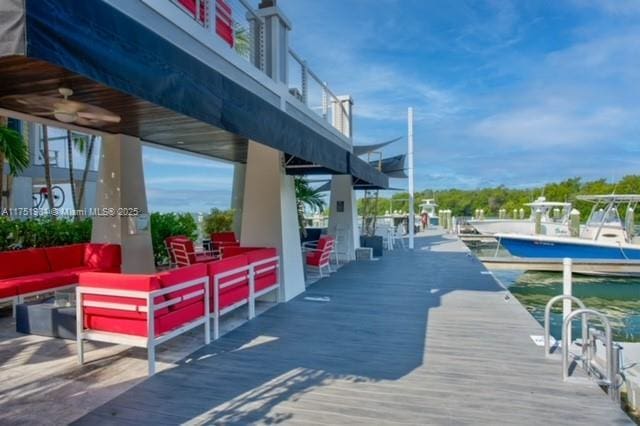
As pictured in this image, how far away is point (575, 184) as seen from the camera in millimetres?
33312

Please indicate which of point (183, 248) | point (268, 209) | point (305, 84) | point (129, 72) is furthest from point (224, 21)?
point (129, 72)

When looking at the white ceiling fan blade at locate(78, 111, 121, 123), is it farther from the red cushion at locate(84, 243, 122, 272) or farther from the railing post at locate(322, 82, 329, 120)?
the railing post at locate(322, 82, 329, 120)

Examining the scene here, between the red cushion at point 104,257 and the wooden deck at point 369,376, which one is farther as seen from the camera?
the red cushion at point 104,257

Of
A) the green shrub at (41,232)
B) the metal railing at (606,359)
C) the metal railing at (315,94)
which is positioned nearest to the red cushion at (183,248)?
the green shrub at (41,232)

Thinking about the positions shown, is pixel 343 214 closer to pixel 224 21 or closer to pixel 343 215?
pixel 343 215

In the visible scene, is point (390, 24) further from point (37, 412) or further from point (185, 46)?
point (37, 412)

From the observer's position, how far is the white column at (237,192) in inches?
441

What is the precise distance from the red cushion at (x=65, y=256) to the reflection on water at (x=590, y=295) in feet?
29.0

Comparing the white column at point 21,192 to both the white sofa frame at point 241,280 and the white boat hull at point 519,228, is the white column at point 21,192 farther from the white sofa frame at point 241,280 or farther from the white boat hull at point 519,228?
the white boat hull at point 519,228

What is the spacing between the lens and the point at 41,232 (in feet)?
24.0

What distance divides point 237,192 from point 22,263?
6095mm

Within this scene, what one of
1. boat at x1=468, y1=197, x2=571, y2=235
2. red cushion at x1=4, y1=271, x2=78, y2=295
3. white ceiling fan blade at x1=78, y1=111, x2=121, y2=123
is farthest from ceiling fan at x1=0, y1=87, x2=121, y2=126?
boat at x1=468, y1=197, x2=571, y2=235

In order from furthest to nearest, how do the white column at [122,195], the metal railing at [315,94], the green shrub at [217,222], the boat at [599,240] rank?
the boat at [599,240] → the green shrub at [217,222] → the metal railing at [315,94] → the white column at [122,195]

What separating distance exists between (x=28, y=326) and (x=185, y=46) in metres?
3.87
